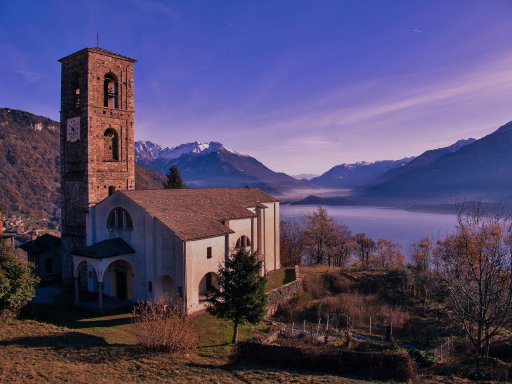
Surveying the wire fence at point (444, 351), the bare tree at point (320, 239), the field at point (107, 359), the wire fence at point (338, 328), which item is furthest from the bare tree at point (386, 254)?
the field at point (107, 359)

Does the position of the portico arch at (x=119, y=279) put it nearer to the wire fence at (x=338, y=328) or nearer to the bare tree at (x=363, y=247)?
the wire fence at (x=338, y=328)

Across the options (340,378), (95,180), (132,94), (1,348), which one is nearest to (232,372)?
(340,378)

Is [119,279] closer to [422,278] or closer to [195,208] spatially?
[195,208]

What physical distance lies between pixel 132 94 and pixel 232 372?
2574cm

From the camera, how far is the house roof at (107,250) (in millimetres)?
24186

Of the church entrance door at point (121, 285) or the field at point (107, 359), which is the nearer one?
the field at point (107, 359)

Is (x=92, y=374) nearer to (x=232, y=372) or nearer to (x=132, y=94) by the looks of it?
(x=232, y=372)

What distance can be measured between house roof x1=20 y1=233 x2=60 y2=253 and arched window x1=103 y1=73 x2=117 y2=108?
43.9ft

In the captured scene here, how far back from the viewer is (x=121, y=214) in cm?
2694

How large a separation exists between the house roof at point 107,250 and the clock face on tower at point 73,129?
32.0 ft

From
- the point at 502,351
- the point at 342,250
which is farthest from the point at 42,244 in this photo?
the point at 342,250

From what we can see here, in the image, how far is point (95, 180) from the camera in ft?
96.6

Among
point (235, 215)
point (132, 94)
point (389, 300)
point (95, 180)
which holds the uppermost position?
point (132, 94)

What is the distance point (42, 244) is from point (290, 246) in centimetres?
3762
